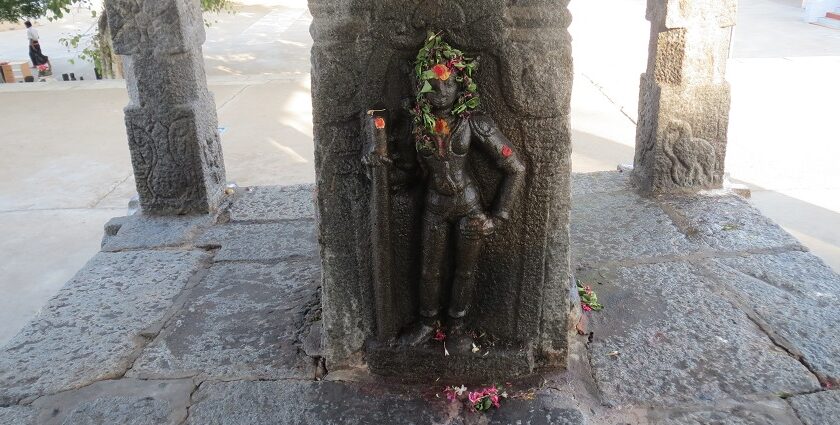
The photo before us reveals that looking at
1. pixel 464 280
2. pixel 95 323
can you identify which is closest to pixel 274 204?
pixel 95 323

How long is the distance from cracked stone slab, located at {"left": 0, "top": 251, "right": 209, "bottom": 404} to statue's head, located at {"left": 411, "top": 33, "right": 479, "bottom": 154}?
1512mm

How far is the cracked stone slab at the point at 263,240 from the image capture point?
3.51m

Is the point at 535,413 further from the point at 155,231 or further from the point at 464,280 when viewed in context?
the point at 155,231

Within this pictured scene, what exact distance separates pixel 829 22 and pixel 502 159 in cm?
1416

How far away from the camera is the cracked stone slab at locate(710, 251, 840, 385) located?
2586 millimetres

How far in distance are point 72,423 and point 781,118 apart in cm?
678

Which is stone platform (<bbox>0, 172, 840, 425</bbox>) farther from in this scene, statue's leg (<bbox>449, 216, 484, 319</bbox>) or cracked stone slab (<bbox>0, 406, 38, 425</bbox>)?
statue's leg (<bbox>449, 216, 484, 319</bbox>)

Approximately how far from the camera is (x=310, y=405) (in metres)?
2.34

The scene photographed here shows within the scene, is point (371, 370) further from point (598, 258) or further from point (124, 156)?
point (124, 156)

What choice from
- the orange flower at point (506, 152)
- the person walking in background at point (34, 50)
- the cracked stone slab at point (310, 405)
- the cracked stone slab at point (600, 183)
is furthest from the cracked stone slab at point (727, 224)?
the person walking in background at point (34, 50)

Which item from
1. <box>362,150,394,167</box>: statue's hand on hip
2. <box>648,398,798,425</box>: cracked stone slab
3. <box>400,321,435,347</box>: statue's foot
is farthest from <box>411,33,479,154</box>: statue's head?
<box>648,398,798,425</box>: cracked stone slab

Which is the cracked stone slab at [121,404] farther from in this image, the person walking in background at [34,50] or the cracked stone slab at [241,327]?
the person walking in background at [34,50]

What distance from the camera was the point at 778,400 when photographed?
2.32m

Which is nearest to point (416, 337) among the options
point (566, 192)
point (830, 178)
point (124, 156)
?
point (566, 192)
